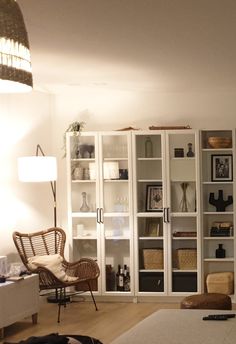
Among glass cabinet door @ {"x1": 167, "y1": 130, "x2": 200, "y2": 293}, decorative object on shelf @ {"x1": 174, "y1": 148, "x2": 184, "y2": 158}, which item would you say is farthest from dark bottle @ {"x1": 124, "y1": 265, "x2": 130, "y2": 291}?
decorative object on shelf @ {"x1": 174, "y1": 148, "x2": 184, "y2": 158}

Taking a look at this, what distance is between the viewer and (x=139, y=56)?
5254 millimetres

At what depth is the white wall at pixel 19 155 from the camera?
6.72 metres

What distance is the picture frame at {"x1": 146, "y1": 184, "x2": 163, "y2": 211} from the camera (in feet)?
24.1

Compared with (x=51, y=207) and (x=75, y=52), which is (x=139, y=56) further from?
(x=51, y=207)

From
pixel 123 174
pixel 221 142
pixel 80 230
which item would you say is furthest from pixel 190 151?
pixel 80 230

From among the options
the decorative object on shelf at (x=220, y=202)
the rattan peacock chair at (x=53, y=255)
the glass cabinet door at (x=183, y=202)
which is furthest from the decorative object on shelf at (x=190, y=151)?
the rattan peacock chair at (x=53, y=255)

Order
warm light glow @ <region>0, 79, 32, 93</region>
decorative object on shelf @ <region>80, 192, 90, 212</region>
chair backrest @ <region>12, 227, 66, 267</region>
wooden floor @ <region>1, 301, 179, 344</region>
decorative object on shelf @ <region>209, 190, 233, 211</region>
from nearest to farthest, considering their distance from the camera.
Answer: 1. warm light glow @ <region>0, 79, 32, 93</region>
2. wooden floor @ <region>1, 301, 179, 344</region>
3. chair backrest @ <region>12, 227, 66, 267</region>
4. decorative object on shelf @ <region>209, 190, 233, 211</region>
5. decorative object on shelf @ <region>80, 192, 90, 212</region>

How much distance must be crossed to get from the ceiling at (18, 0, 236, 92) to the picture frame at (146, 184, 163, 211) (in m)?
1.24

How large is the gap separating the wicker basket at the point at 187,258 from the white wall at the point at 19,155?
5.63 ft

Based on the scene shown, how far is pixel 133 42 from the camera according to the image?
4648 millimetres

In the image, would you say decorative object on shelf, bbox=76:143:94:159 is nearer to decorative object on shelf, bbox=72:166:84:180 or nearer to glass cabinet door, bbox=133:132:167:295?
decorative object on shelf, bbox=72:166:84:180

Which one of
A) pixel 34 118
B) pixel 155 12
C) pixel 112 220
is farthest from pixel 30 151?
pixel 155 12

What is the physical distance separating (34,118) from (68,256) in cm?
182

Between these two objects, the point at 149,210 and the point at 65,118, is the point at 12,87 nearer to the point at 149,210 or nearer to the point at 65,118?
the point at 149,210
